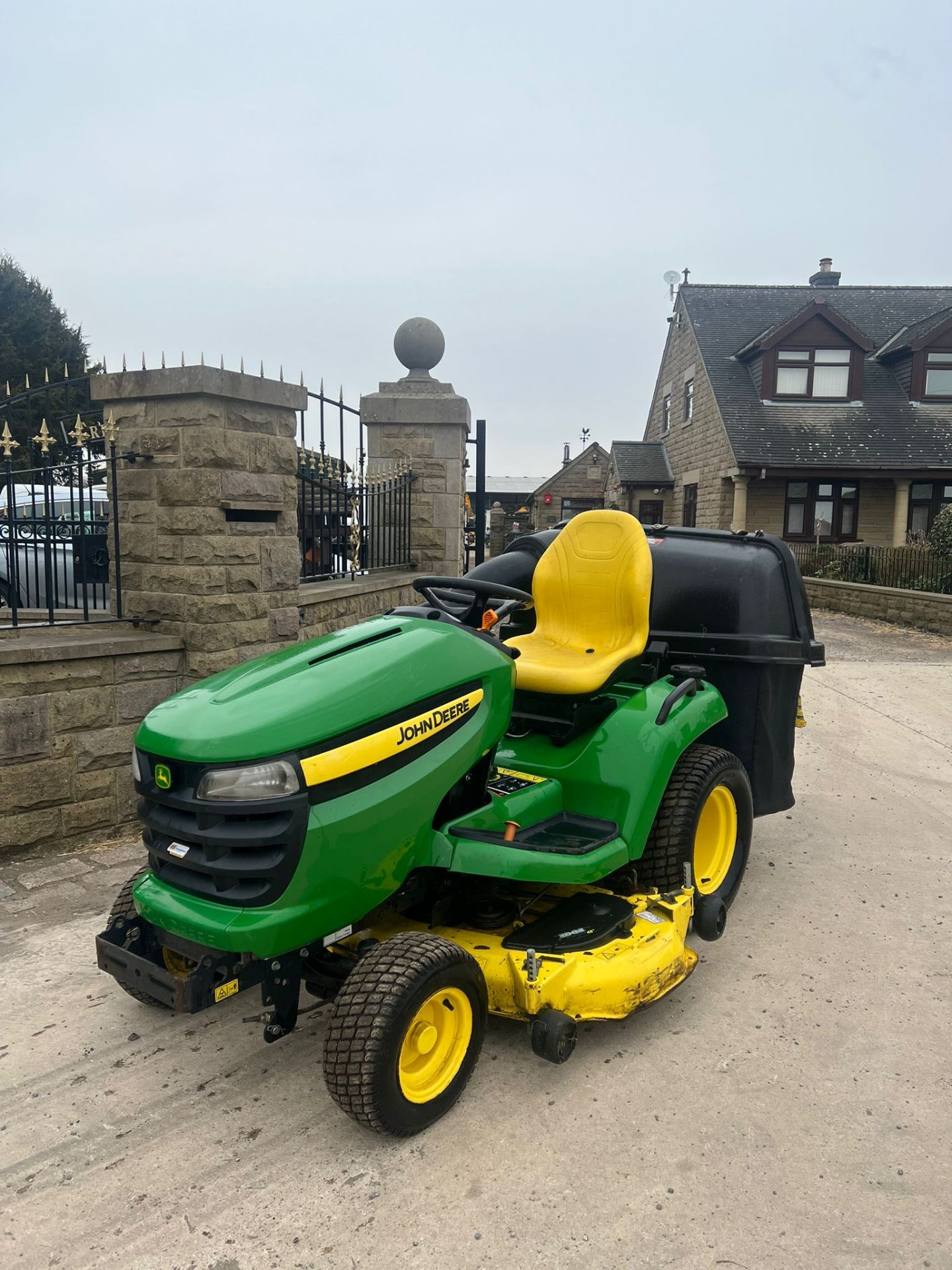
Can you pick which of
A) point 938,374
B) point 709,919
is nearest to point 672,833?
point 709,919

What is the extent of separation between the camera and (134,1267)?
6.52 ft

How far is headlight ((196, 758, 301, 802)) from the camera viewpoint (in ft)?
7.42

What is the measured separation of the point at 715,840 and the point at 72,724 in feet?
9.85

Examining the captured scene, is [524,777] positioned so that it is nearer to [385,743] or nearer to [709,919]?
[709,919]

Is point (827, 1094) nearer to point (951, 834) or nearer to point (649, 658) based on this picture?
point (649, 658)

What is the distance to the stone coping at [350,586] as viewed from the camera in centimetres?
588

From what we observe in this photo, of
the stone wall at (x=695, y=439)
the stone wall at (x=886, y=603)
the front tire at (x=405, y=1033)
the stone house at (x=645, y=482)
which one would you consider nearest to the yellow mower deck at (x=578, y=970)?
the front tire at (x=405, y=1033)

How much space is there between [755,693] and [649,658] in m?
0.51

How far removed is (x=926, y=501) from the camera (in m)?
22.0

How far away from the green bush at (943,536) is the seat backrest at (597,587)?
475 inches

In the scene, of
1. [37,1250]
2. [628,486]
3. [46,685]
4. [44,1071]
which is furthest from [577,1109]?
[628,486]

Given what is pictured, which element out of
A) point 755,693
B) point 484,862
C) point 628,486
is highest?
point 628,486

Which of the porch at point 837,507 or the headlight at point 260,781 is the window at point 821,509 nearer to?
the porch at point 837,507

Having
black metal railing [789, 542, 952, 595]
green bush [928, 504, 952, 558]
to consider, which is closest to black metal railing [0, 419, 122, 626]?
black metal railing [789, 542, 952, 595]
